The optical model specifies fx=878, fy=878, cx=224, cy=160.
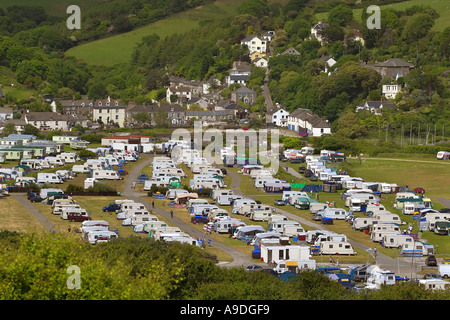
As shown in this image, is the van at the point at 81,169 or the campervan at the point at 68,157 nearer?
the van at the point at 81,169

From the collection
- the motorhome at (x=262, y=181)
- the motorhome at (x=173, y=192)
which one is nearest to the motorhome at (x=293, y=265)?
the motorhome at (x=173, y=192)

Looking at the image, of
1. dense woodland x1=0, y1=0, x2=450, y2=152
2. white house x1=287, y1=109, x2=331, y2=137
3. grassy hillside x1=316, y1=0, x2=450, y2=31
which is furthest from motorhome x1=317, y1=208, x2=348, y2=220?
grassy hillside x1=316, y1=0, x2=450, y2=31

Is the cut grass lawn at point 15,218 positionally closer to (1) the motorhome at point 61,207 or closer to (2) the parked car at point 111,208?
(1) the motorhome at point 61,207

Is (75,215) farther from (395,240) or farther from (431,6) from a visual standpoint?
(431,6)

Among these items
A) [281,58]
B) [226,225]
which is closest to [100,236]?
[226,225]

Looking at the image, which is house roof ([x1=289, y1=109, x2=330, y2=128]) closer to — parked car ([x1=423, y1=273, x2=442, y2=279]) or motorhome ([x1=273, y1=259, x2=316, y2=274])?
motorhome ([x1=273, y1=259, x2=316, y2=274])
